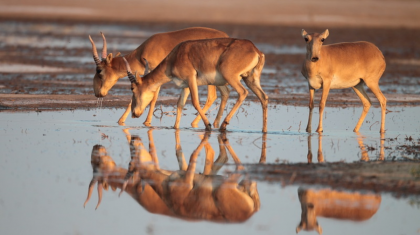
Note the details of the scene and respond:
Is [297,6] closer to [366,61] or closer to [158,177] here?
[366,61]

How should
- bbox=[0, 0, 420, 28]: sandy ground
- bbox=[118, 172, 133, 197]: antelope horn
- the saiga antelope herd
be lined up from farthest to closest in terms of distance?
bbox=[0, 0, 420, 28]: sandy ground → the saiga antelope herd → bbox=[118, 172, 133, 197]: antelope horn

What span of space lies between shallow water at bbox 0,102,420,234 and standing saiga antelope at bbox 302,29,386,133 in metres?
0.74

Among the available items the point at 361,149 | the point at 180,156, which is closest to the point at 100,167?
the point at 180,156

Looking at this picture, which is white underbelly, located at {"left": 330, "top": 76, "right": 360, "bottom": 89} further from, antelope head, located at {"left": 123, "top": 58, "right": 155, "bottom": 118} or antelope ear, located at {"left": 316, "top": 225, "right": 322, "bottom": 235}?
antelope ear, located at {"left": 316, "top": 225, "right": 322, "bottom": 235}

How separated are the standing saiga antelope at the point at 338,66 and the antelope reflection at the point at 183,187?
138 inches

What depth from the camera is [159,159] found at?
11.9 metres

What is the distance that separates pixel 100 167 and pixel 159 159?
998 mm

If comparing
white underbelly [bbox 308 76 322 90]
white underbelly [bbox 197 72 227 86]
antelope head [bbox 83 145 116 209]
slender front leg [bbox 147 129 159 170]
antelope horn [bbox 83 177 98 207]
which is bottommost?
antelope horn [bbox 83 177 98 207]

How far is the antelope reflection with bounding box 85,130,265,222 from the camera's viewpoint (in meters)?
9.23

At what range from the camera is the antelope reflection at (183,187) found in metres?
9.23

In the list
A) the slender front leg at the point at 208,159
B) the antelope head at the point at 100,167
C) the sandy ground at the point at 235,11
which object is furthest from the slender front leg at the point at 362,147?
the sandy ground at the point at 235,11

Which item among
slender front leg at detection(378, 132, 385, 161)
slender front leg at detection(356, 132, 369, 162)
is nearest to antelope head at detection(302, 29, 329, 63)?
slender front leg at detection(356, 132, 369, 162)

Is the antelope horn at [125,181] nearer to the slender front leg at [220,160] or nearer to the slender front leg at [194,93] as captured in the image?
the slender front leg at [220,160]

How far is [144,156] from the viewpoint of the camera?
476 inches
